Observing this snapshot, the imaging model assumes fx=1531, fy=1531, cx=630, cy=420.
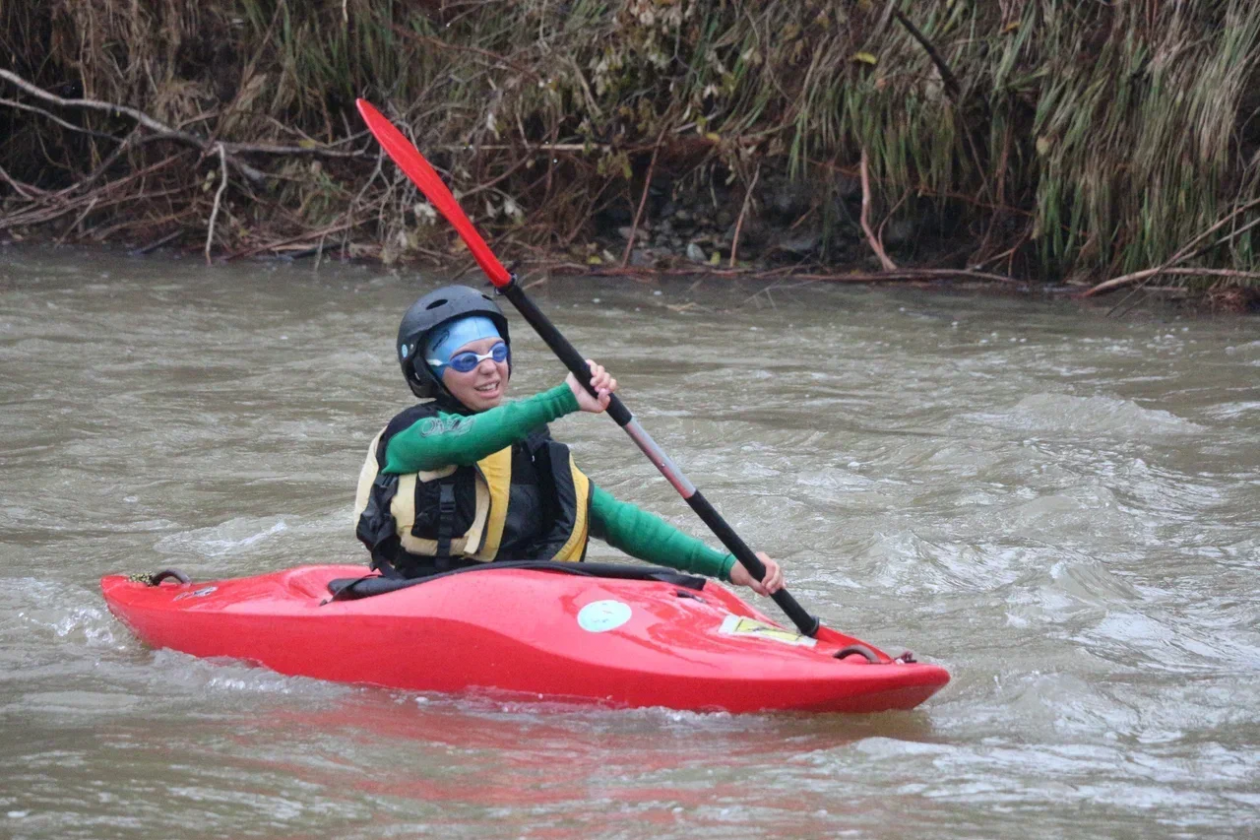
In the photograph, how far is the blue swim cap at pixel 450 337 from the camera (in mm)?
3039

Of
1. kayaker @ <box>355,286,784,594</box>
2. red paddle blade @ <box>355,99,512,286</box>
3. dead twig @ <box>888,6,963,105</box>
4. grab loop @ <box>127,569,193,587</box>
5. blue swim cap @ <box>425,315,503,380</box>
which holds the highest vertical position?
dead twig @ <box>888,6,963,105</box>

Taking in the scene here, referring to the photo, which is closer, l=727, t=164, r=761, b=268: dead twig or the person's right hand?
the person's right hand

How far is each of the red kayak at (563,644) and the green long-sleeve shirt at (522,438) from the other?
4.5 inches

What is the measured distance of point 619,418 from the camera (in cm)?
297

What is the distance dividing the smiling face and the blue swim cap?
1 centimetres

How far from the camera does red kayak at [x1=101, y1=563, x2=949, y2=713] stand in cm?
269

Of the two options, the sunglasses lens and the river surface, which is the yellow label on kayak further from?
the sunglasses lens

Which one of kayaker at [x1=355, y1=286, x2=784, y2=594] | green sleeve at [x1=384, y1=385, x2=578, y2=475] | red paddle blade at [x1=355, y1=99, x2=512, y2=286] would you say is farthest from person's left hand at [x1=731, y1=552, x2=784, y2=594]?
red paddle blade at [x1=355, y1=99, x2=512, y2=286]

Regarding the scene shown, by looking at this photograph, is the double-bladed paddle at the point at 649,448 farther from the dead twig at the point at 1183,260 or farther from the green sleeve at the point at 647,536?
the dead twig at the point at 1183,260

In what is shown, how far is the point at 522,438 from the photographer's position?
2891mm

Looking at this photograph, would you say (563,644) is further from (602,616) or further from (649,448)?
(649,448)

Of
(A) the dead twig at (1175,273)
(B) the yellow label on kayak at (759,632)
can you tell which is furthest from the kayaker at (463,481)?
(A) the dead twig at (1175,273)

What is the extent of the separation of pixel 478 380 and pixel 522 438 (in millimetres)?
228

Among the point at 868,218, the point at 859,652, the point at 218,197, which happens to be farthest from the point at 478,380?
the point at 218,197
